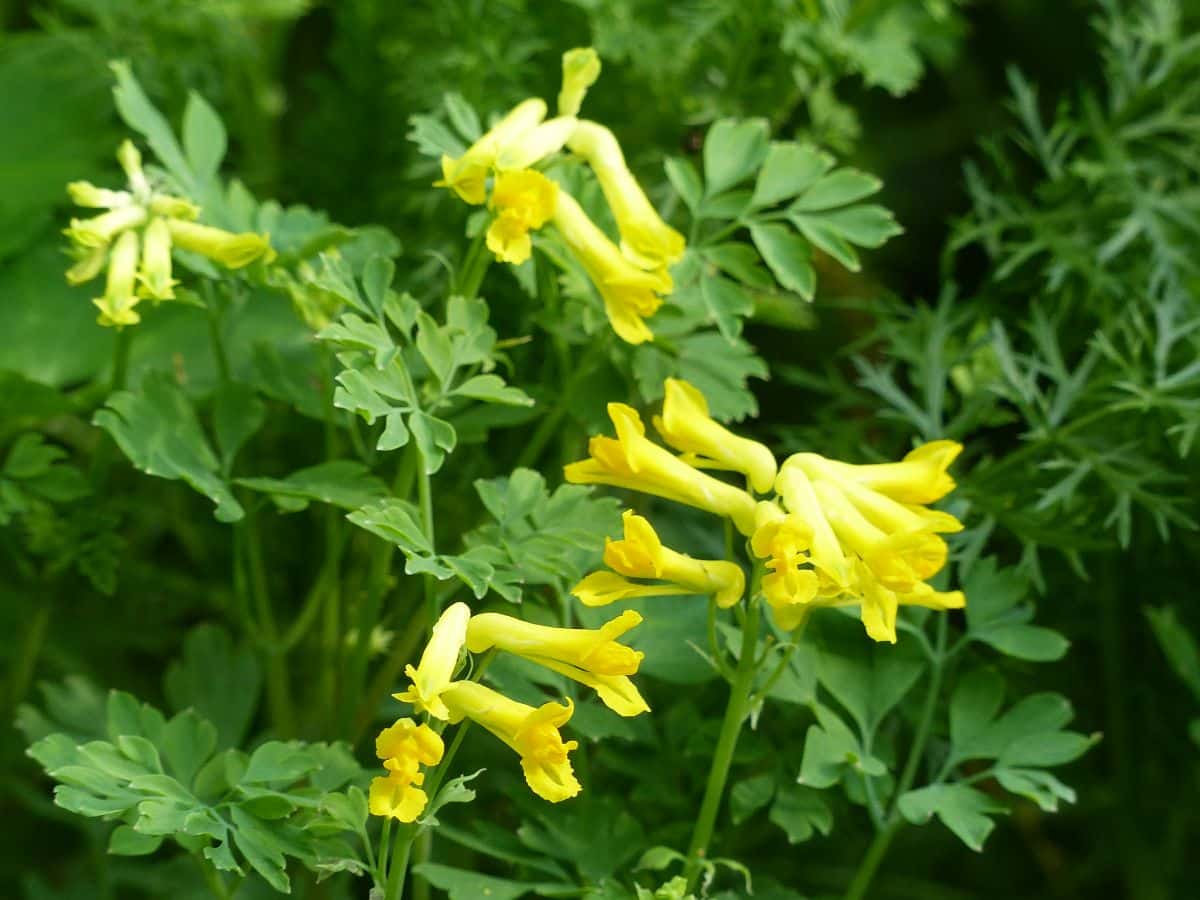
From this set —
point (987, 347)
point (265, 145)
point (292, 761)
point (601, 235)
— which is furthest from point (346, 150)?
point (292, 761)

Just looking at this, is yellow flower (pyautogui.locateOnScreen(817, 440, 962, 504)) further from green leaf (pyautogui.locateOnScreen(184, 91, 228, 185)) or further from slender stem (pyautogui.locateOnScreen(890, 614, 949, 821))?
green leaf (pyautogui.locateOnScreen(184, 91, 228, 185))

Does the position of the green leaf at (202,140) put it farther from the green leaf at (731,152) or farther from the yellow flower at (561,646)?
the yellow flower at (561,646)

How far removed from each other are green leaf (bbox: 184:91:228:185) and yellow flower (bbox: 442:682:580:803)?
2.07 ft

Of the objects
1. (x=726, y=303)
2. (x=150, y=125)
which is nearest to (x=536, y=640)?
(x=726, y=303)

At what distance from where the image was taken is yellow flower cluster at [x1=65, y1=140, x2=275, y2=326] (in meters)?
1.09

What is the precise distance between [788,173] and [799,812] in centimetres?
55

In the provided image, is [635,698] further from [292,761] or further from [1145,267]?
[1145,267]

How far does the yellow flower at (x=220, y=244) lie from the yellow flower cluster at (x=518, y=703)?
38cm

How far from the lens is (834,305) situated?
151 centimetres

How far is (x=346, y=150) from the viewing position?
5.52ft

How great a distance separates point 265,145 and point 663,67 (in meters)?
0.62

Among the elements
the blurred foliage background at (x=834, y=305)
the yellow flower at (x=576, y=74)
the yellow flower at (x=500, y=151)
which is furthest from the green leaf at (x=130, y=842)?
the yellow flower at (x=576, y=74)

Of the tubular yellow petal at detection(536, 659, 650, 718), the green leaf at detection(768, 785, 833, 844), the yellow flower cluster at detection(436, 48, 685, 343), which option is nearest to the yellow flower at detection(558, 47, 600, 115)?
the yellow flower cluster at detection(436, 48, 685, 343)

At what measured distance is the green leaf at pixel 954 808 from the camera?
104 centimetres
